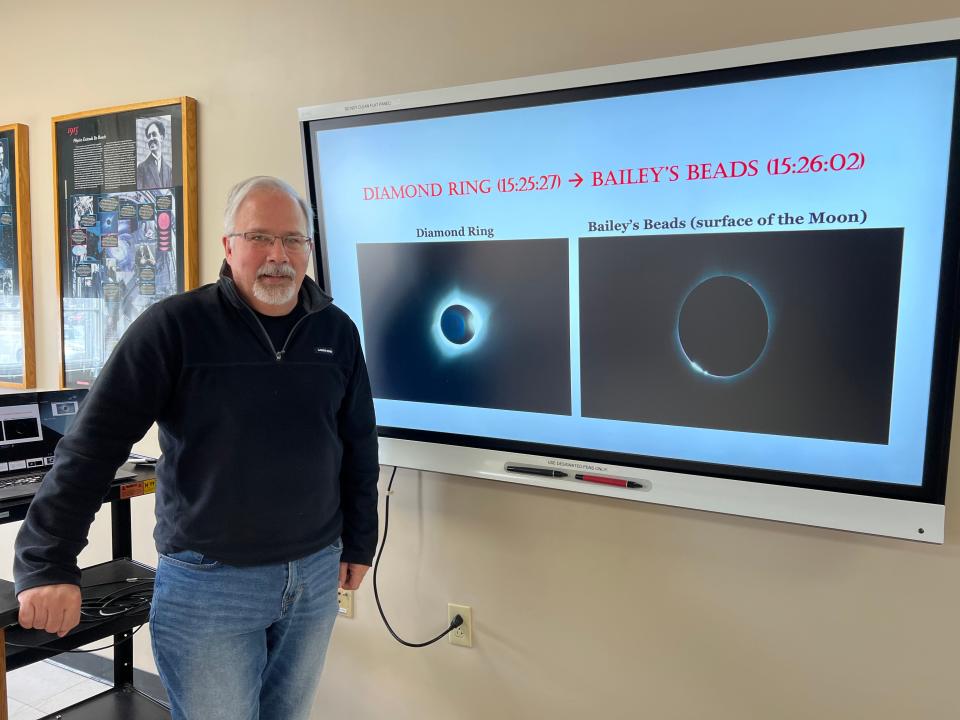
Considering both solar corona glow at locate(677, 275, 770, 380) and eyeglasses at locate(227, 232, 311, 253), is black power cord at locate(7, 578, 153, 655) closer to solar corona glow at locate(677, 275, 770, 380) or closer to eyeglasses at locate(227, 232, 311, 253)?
eyeglasses at locate(227, 232, 311, 253)

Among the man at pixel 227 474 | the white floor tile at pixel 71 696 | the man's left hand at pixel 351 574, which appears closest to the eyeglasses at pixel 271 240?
the man at pixel 227 474

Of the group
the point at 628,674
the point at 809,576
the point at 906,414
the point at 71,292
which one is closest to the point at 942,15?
the point at 906,414

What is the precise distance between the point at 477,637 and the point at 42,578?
1.14m

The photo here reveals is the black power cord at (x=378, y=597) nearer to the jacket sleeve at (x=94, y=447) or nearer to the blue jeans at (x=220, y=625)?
the blue jeans at (x=220, y=625)

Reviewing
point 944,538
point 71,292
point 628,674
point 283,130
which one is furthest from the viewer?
point 71,292

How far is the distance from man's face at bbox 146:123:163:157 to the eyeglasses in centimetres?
114

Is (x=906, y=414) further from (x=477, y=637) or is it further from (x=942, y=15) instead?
(x=477, y=637)

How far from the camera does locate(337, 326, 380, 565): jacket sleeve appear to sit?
1635mm

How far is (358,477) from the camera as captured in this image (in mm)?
1648

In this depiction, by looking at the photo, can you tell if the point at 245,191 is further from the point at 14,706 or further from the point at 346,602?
the point at 14,706

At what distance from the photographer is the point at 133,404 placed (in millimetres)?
1326

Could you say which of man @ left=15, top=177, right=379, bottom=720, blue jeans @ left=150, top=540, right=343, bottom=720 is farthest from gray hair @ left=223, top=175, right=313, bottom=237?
blue jeans @ left=150, top=540, right=343, bottom=720

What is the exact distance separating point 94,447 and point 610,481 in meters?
1.13

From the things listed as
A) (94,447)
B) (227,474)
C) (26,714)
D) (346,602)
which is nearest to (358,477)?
(227,474)
